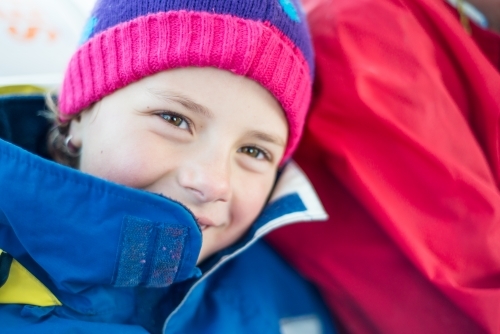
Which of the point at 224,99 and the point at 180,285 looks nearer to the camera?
the point at 224,99

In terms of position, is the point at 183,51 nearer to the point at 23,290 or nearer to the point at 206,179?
the point at 206,179

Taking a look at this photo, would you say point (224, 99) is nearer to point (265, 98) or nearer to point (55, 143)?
point (265, 98)

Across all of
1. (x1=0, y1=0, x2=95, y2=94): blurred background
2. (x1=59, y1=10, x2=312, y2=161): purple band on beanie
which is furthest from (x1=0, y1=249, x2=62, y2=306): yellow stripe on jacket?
(x1=0, y1=0, x2=95, y2=94): blurred background

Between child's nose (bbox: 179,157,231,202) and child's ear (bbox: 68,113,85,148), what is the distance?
216mm

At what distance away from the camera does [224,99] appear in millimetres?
731

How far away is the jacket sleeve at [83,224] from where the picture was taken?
662 mm

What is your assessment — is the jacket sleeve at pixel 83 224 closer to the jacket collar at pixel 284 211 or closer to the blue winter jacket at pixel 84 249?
the blue winter jacket at pixel 84 249

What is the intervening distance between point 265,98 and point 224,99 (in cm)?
8

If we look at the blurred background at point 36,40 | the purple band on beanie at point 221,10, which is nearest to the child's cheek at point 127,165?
the purple band on beanie at point 221,10

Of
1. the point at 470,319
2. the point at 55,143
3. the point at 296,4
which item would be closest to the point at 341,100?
the point at 296,4

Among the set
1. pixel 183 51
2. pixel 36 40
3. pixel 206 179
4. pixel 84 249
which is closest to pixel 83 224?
pixel 84 249

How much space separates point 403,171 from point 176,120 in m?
0.40

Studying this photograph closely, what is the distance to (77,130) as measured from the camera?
830 millimetres

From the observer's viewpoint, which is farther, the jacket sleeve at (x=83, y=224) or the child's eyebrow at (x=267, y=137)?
the child's eyebrow at (x=267, y=137)
